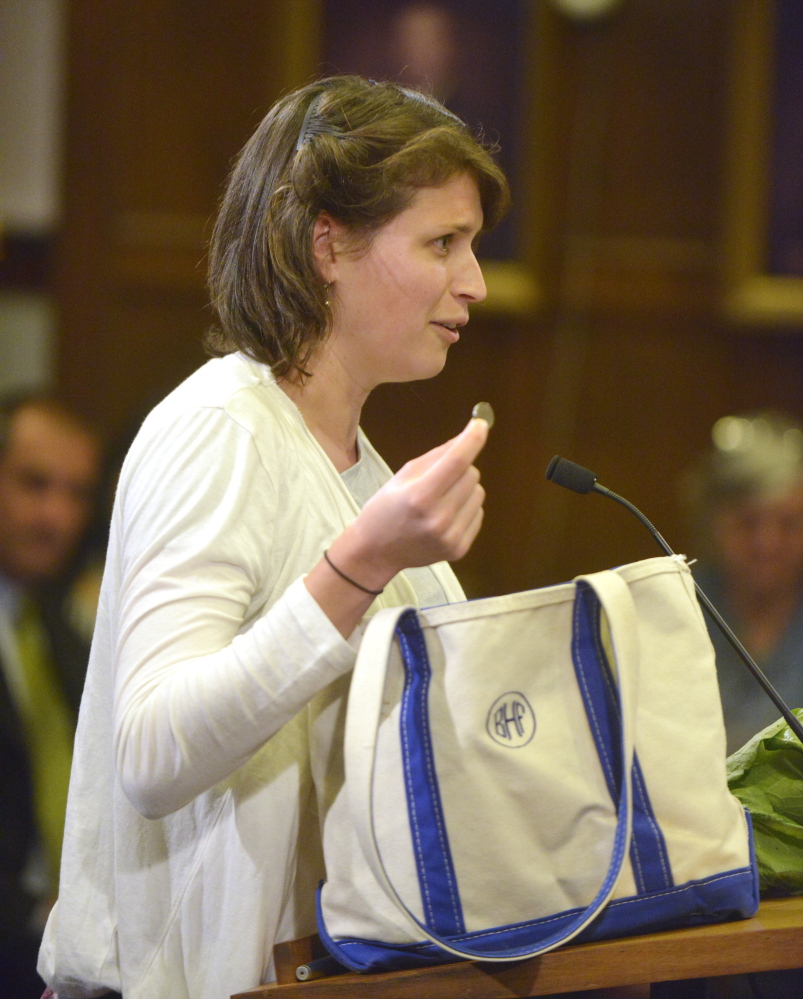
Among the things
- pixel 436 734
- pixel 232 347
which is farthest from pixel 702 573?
pixel 436 734

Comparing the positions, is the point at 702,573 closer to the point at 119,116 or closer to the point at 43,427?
the point at 43,427

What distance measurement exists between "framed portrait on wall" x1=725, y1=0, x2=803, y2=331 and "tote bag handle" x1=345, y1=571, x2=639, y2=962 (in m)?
2.61

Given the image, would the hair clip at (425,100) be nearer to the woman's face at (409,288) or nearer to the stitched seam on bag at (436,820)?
the woman's face at (409,288)

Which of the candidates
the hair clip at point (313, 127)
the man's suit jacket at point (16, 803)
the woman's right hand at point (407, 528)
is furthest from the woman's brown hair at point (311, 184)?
the man's suit jacket at point (16, 803)

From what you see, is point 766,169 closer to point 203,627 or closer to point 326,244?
point 326,244

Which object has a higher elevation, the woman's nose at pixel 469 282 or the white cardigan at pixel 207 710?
the woman's nose at pixel 469 282

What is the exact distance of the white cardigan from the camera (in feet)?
2.82

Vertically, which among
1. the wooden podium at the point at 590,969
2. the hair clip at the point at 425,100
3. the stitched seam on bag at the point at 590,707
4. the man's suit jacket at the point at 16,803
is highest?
the hair clip at the point at 425,100

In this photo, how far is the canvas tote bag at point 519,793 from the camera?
844 mm

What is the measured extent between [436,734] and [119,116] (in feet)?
8.47

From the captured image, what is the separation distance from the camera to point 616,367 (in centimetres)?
325

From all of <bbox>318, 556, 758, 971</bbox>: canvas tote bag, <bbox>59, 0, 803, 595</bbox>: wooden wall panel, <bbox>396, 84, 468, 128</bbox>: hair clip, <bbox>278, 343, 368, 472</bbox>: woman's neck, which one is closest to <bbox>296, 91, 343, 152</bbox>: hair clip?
<bbox>396, 84, 468, 128</bbox>: hair clip

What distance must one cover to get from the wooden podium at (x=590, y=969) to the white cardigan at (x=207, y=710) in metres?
0.13

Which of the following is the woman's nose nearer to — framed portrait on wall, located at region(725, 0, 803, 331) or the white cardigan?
the white cardigan
